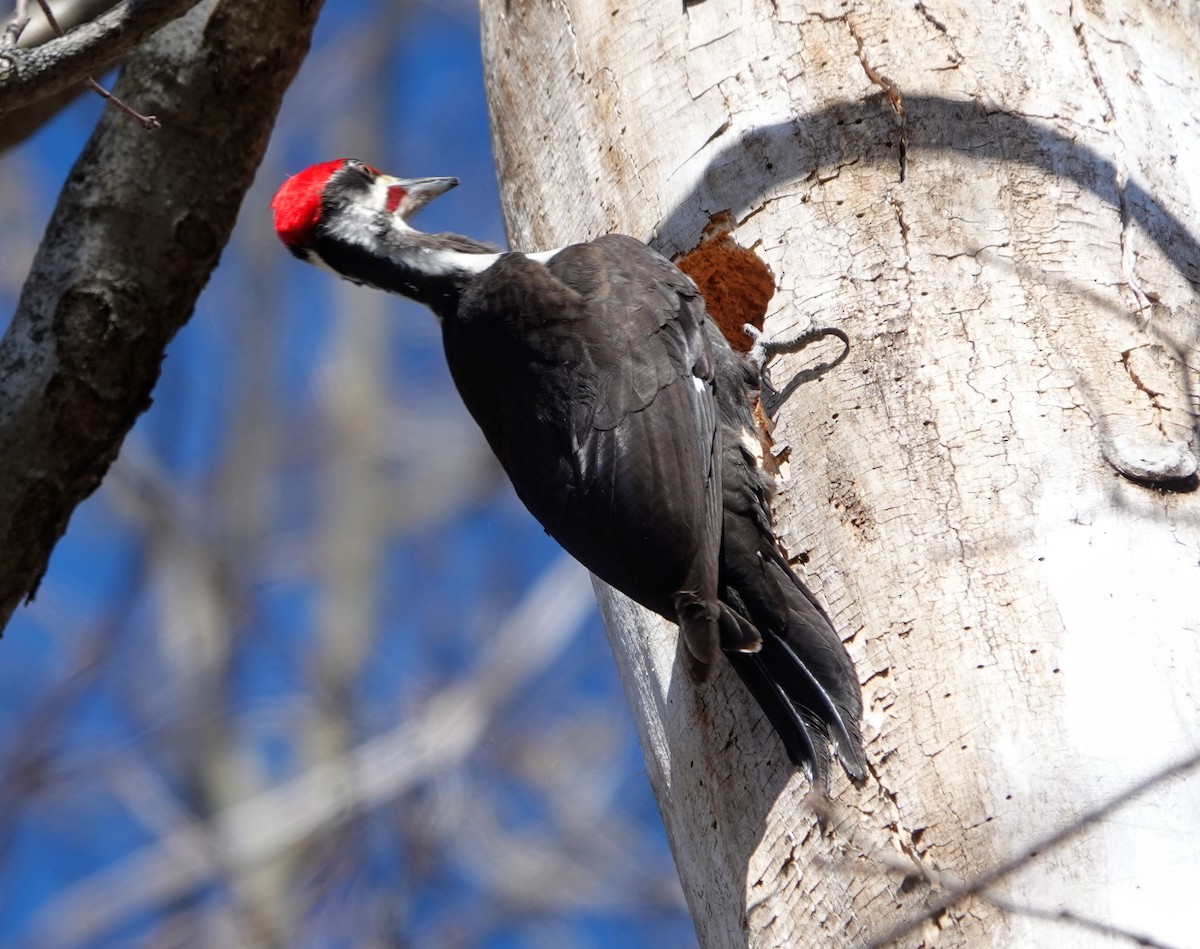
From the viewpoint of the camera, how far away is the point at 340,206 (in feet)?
12.2

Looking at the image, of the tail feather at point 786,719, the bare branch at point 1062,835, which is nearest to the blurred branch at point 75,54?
the tail feather at point 786,719

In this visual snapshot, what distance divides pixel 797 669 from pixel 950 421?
0.48 m

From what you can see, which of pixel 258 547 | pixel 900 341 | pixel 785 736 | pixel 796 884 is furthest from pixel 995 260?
pixel 258 547

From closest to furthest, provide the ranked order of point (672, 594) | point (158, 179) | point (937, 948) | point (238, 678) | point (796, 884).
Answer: point (937, 948), point (796, 884), point (672, 594), point (158, 179), point (238, 678)

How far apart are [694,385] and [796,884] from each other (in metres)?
1.07

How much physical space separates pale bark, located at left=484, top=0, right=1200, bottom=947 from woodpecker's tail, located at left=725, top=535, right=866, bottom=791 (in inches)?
1.3

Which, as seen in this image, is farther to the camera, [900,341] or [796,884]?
[900,341]

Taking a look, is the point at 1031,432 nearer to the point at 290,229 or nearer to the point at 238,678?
the point at 290,229

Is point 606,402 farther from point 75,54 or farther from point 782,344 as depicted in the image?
point 75,54

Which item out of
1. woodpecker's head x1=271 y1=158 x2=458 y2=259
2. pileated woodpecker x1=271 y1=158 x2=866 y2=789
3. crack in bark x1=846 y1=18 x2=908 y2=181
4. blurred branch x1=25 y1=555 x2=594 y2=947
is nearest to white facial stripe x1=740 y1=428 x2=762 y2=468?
pileated woodpecker x1=271 y1=158 x2=866 y2=789

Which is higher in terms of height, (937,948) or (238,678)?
(238,678)

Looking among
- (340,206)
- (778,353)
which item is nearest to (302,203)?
(340,206)

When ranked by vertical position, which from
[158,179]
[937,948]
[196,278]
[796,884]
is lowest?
[937,948]

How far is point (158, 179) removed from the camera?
142 inches
